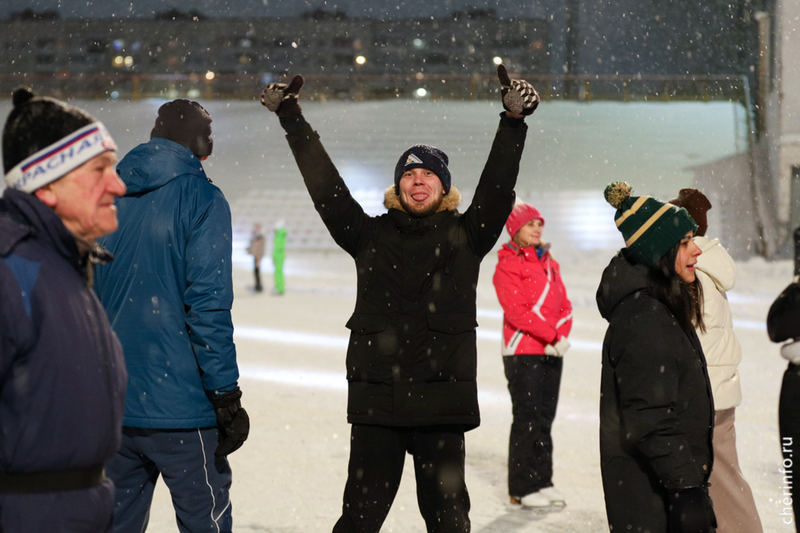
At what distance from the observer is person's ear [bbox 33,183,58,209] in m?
1.55

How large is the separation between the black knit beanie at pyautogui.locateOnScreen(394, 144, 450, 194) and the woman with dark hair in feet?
2.14

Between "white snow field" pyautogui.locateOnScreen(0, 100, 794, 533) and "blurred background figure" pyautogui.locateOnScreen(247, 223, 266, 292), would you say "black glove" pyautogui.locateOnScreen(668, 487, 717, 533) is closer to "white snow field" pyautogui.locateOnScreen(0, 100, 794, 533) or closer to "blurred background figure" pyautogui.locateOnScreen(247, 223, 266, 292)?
"white snow field" pyautogui.locateOnScreen(0, 100, 794, 533)

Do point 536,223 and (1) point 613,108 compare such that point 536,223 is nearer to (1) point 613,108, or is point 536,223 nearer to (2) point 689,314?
(2) point 689,314

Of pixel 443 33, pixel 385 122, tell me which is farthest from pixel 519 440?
pixel 443 33

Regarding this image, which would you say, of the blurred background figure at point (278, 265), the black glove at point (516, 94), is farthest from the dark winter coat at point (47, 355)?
the blurred background figure at point (278, 265)

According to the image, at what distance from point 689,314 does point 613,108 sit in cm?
2968

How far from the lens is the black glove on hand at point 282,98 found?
2799 mm

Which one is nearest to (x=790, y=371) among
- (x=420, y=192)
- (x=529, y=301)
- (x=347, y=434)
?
(x=420, y=192)

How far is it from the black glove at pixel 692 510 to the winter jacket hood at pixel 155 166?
5.83ft

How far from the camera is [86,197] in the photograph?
1.59 m

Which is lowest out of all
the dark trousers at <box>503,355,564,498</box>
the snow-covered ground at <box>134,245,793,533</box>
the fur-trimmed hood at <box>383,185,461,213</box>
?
the snow-covered ground at <box>134,245,793,533</box>

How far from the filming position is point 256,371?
7344 millimetres

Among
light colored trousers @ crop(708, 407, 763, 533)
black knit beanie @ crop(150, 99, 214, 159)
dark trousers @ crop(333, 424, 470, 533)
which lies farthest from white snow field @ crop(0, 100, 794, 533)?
black knit beanie @ crop(150, 99, 214, 159)

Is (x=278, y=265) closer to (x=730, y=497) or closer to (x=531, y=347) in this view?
(x=531, y=347)
